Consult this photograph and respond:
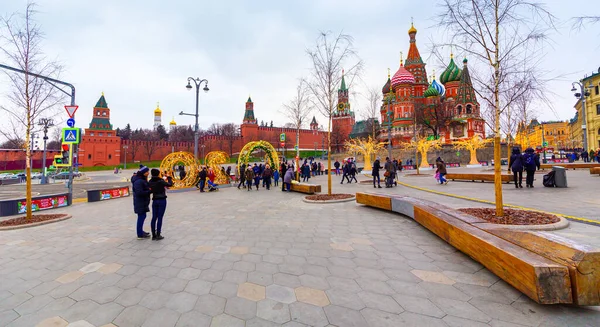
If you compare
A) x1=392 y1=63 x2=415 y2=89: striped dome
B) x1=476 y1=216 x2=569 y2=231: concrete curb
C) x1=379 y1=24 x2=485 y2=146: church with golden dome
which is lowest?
x1=476 y1=216 x2=569 y2=231: concrete curb

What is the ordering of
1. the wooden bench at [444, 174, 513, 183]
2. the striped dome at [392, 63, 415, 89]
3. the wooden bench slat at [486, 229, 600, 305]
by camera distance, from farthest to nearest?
1. the striped dome at [392, 63, 415, 89]
2. the wooden bench at [444, 174, 513, 183]
3. the wooden bench slat at [486, 229, 600, 305]

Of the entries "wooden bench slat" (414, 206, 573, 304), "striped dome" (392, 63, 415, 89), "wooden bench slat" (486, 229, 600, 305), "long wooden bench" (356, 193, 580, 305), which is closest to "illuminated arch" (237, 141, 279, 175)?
"long wooden bench" (356, 193, 580, 305)

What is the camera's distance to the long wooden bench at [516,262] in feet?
8.20

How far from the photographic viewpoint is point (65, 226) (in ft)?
24.3

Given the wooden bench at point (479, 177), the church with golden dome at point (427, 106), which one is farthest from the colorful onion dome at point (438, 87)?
the wooden bench at point (479, 177)

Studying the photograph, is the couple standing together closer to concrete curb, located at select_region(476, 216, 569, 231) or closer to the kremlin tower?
concrete curb, located at select_region(476, 216, 569, 231)

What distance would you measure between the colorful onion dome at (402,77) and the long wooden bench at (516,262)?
61.2 m

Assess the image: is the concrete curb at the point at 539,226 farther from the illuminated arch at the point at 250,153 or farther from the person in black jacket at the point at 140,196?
the illuminated arch at the point at 250,153

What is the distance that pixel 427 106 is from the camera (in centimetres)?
5494

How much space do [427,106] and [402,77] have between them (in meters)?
9.65

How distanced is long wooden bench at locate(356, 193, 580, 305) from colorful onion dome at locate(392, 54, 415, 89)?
61.2 meters

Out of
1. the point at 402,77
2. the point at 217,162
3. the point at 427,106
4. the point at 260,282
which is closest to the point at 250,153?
the point at 217,162

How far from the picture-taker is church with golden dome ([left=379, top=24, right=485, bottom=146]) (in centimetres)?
5291

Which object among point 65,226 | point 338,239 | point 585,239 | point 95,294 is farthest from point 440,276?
point 65,226
